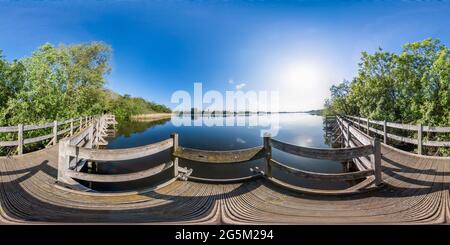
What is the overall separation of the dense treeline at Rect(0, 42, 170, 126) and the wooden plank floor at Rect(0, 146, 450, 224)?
5433 mm

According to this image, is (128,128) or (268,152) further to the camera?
(128,128)

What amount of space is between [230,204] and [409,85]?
977cm

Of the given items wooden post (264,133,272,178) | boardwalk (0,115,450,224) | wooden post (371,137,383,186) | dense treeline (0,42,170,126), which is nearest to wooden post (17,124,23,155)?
dense treeline (0,42,170,126)

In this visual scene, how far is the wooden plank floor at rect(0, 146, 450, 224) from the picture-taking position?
2.06 meters

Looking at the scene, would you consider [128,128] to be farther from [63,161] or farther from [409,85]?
[409,85]

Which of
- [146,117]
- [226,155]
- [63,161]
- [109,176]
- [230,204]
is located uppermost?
[146,117]

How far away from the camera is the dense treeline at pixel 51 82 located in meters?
6.69

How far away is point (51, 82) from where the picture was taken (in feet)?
25.2

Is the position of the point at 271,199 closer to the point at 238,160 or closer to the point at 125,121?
the point at 238,160

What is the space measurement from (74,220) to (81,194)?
2.68ft

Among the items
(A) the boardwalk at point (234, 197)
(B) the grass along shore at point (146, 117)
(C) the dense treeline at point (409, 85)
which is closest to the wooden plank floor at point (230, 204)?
(A) the boardwalk at point (234, 197)

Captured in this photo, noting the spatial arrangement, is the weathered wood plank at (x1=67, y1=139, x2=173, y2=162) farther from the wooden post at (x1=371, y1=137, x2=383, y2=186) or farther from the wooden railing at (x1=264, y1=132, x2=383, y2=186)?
the wooden post at (x1=371, y1=137, x2=383, y2=186)

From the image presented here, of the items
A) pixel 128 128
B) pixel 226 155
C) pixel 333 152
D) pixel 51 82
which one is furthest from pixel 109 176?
pixel 128 128
